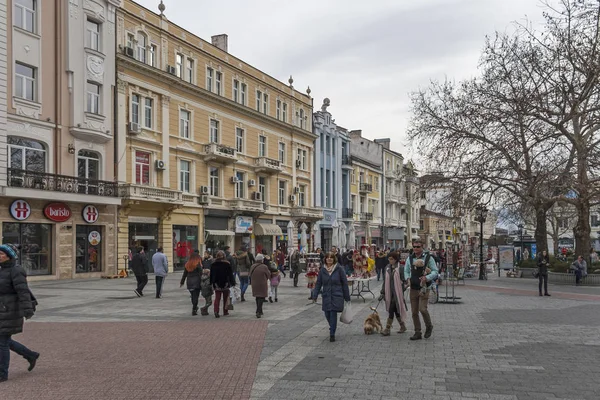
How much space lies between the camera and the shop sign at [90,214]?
87.6 feet

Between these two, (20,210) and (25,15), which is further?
(25,15)

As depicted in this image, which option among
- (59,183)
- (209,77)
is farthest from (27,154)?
(209,77)

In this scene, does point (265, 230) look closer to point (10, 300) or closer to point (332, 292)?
point (332, 292)

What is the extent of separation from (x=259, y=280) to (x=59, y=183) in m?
15.9

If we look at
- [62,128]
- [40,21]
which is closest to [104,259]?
[62,128]

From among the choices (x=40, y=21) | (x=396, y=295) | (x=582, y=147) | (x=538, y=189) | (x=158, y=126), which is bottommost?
(x=396, y=295)

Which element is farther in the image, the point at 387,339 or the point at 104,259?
the point at 104,259

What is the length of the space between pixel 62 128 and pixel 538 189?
2198 cm

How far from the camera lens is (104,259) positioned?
91.5 ft

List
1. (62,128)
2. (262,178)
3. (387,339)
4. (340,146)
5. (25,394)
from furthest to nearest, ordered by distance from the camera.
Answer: (340,146)
(262,178)
(62,128)
(387,339)
(25,394)

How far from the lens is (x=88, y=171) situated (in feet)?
90.4

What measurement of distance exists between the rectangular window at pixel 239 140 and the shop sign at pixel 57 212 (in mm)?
15540

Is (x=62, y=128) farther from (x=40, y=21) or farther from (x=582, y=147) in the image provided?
(x=582, y=147)

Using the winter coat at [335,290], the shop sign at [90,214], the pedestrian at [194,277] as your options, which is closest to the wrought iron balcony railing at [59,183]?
the shop sign at [90,214]
